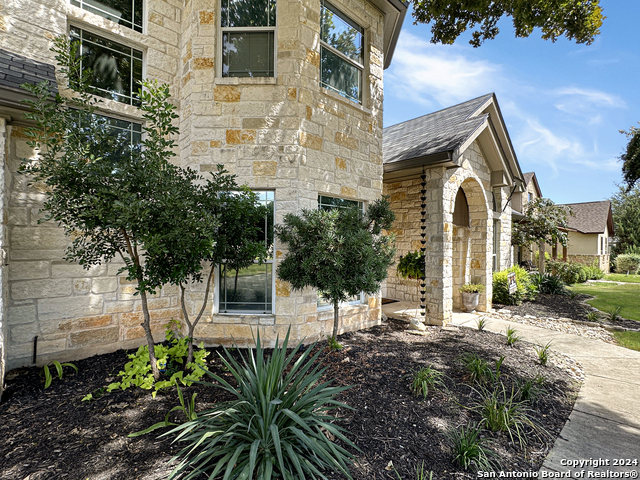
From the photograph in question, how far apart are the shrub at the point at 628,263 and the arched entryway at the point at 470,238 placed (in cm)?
2541

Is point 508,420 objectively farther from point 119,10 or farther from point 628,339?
point 119,10

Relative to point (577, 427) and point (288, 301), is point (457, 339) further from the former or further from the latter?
point (288, 301)

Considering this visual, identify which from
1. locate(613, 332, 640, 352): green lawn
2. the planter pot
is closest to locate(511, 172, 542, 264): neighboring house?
the planter pot

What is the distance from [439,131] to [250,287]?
6.76 metres

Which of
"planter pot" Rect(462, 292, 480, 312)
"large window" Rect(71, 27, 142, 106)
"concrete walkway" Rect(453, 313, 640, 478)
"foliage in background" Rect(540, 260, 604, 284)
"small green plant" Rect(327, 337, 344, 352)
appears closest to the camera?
"concrete walkway" Rect(453, 313, 640, 478)

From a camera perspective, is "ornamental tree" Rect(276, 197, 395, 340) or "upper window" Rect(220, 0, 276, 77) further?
"upper window" Rect(220, 0, 276, 77)

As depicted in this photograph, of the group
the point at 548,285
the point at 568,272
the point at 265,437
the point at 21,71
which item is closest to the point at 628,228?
the point at 568,272

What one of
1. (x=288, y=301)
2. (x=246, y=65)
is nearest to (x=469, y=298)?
(x=288, y=301)

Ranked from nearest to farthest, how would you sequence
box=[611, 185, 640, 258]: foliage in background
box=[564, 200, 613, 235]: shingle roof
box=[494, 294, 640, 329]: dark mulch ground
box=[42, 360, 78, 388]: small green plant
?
box=[42, 360, 78, 388]: small green plant, box=[494, 294, 640, 329]: dark mulch ground, box=[564, 200, 613, 235]: shingle roof, box=[611, 185, 640, 258]: foliage in background

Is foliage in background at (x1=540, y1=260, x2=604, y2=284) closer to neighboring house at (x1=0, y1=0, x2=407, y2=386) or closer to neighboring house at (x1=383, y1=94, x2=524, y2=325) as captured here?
neighboring house at (x1=383, y1=94, x2=524, y2=325)

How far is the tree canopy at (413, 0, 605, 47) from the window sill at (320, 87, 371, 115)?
237 centimetres

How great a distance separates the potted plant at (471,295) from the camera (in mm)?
8336

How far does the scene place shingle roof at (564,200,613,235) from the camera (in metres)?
24.2

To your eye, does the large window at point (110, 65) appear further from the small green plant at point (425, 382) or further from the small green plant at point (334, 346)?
the small green plant at point (425, 382)
